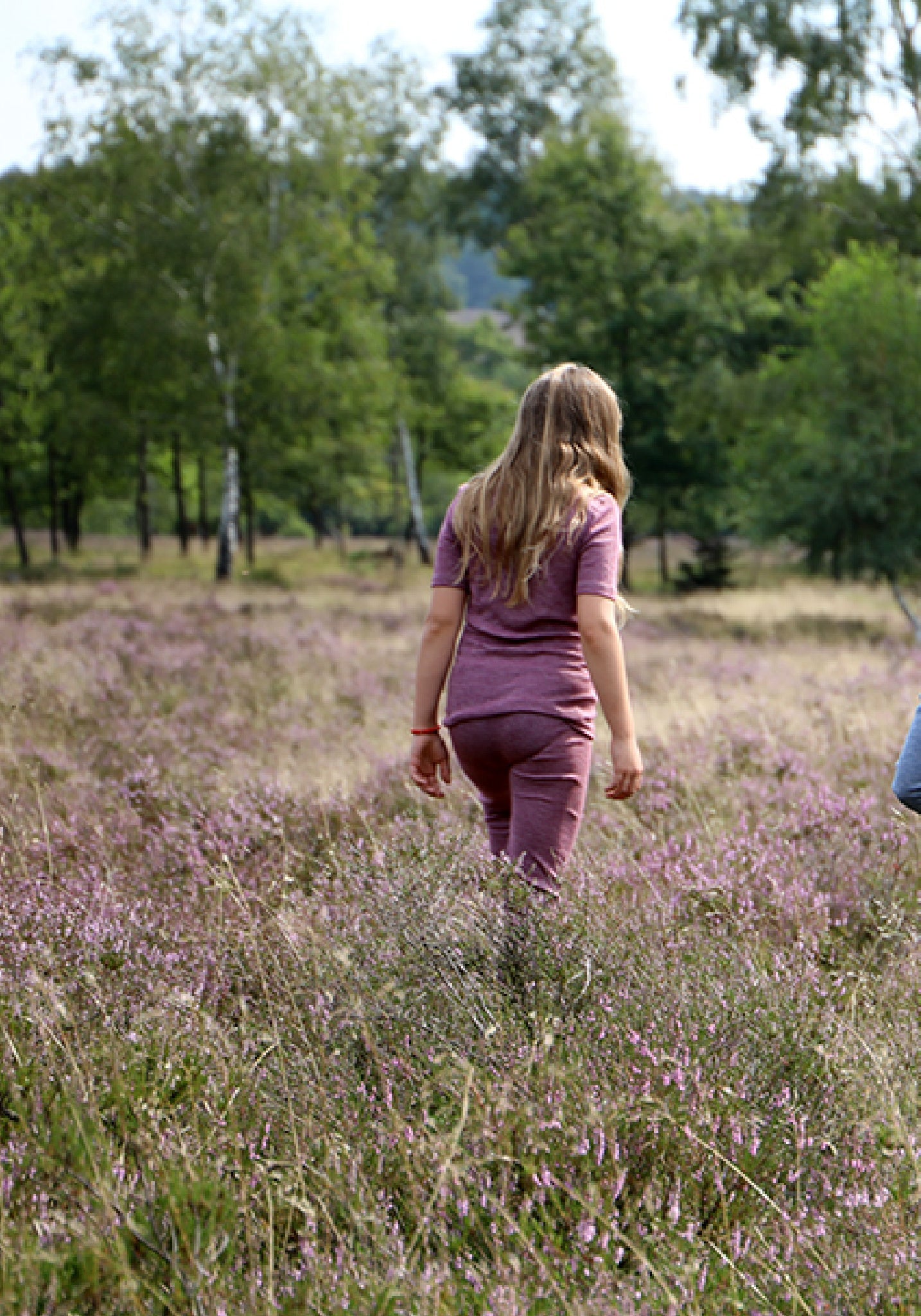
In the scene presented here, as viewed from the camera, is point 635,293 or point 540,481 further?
point 635,293

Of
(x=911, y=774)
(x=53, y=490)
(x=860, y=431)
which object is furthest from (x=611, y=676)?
(x=53, y=490)

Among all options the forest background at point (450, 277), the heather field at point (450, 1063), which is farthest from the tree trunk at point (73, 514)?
the heather field at point (450, 1063)

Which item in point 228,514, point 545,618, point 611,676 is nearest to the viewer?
point 611,676

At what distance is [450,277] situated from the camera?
45.2 metres

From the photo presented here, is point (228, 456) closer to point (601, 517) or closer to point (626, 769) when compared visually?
point (601, 517)

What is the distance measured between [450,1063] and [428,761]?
1214 millimetres

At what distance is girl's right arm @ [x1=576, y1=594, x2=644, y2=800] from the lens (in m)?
3.36

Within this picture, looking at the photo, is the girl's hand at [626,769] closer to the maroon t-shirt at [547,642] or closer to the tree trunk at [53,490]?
the maroon t-shirt at [547,642]

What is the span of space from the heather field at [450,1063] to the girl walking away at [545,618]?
0.97 ft

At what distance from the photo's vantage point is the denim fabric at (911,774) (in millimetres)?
2551

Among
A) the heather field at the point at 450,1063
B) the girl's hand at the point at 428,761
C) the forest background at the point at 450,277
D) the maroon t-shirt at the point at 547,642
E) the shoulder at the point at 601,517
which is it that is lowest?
the heather field at the point at 450,1063

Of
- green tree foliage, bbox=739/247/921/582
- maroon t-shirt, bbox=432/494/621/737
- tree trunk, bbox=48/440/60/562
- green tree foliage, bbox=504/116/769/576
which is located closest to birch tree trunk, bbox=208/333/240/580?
green tree foliage, bbox=504/116/769/576

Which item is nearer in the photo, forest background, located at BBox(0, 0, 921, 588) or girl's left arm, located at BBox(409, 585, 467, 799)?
girl's left arm, located at BBox(409, 585, 467, 799)

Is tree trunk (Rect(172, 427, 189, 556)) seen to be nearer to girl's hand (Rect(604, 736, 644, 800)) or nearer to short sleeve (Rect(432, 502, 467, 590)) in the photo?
short sleeve (Rect(432, 502, 467, 590))
